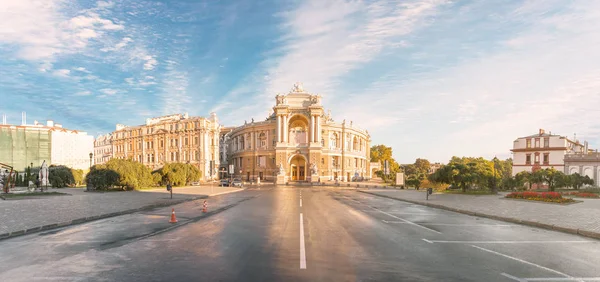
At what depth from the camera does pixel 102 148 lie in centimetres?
10950

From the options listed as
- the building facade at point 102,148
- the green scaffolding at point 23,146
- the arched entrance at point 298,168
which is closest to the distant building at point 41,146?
the green scaffolding at point 23,146

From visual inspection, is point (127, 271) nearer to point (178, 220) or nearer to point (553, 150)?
point (178, 220)

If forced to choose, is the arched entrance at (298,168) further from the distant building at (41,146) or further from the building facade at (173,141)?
the distant building at (41,146)

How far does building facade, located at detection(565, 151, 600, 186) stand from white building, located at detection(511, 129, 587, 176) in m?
1.93

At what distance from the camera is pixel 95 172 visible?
117 ft

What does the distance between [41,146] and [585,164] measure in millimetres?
103089

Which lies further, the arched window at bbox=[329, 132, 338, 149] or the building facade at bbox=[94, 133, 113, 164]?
the building facade at bbox=[94, 133, 113, 164]

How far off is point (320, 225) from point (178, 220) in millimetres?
6595

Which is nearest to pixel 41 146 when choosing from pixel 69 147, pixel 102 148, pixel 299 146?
pixel 69 147

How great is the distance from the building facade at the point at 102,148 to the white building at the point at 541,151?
113m

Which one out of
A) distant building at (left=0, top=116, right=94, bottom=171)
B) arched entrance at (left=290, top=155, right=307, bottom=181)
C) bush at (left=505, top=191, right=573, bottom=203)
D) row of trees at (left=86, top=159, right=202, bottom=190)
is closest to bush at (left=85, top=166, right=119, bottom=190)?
row of trees at (left=86, top=159, right=202, bottom=190)

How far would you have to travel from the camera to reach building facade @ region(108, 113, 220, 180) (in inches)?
3211

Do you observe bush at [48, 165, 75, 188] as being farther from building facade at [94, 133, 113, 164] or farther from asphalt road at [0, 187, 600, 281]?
building facade at [94, 133, 113, 164]

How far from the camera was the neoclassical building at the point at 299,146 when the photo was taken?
251 feet
